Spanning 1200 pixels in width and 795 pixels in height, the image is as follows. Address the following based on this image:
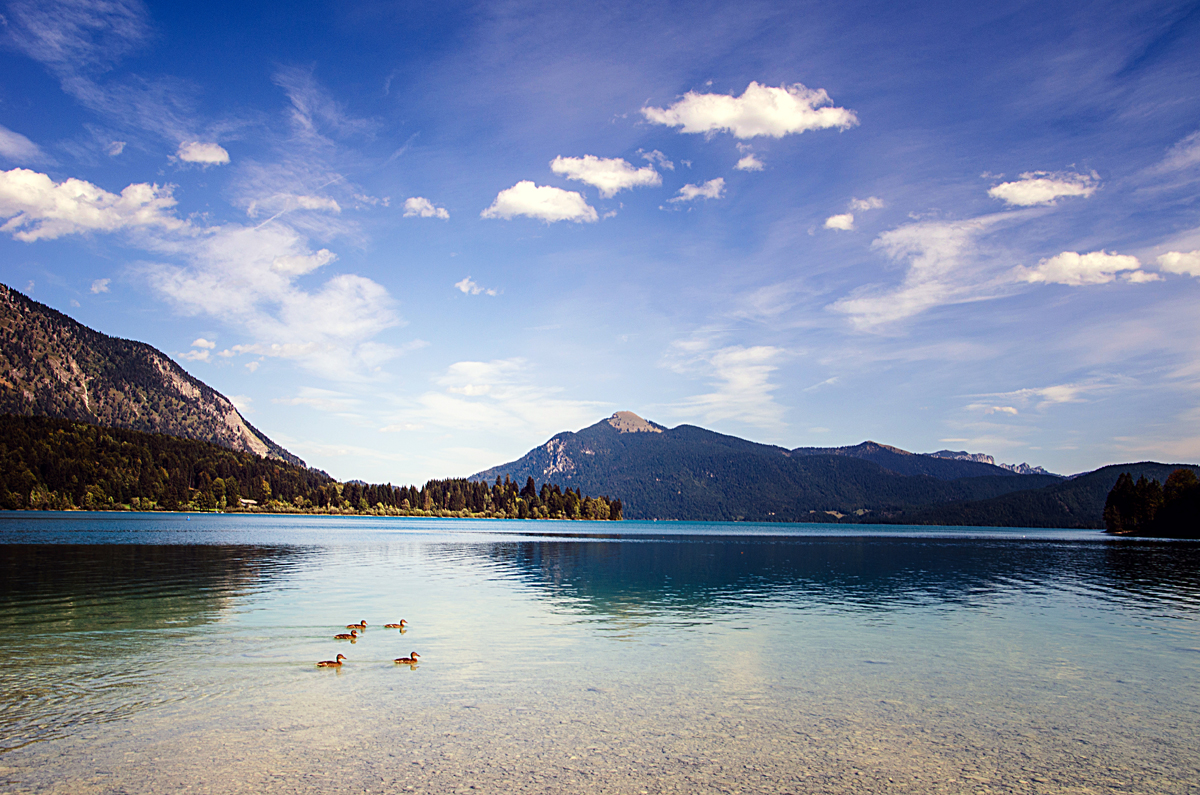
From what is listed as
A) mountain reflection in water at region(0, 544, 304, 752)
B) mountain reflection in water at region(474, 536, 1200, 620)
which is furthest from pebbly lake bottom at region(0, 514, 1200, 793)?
mountain reflection in water at region(474, 536, 1200, 620)

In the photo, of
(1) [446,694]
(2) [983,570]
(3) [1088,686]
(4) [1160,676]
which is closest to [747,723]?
(1) [446,694]

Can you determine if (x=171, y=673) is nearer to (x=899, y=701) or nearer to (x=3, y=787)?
(x=3, y=787)

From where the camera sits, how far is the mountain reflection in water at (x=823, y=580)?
1864 inches

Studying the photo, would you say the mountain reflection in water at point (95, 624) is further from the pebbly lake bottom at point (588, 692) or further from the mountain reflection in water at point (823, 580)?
the mountain reflection in water at point (823, 580)

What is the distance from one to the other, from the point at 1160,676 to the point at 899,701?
12660 mm

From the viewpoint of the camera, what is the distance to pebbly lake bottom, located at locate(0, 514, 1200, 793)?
588 inches

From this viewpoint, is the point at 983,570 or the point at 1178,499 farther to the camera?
the point at 1178,499

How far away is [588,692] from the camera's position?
22000mm

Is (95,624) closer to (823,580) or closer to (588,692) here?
(588,692)

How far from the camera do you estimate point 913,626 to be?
36938 millimetres

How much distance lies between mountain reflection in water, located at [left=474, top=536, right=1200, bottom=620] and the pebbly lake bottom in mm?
1158

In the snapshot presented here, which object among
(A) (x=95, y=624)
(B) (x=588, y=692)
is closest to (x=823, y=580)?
(B) (x=588, y=692)

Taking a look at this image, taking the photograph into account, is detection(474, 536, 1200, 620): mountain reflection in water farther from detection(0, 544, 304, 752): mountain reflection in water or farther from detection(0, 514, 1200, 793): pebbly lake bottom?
detection(0, 544, 304, 752): mountain reflection in water

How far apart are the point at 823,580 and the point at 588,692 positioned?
47.2 m
